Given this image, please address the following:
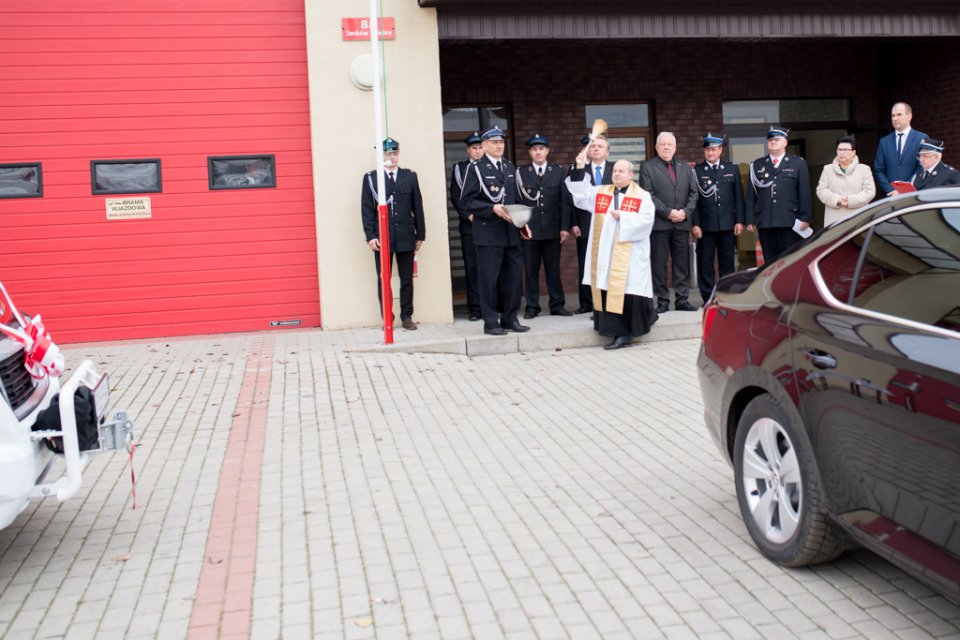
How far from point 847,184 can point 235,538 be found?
8.68 meters

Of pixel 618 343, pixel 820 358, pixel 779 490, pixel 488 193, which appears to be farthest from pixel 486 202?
pixel 820 358

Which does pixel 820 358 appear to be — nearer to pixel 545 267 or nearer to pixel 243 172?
pixel 545 267

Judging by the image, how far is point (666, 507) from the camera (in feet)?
18.5

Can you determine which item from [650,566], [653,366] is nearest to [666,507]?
[650,566]

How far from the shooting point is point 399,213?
11648mm

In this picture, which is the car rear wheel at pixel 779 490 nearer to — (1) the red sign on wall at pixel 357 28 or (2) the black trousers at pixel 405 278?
(2) the black trousers at pixel 405 278

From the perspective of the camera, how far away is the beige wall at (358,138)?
11867 mm

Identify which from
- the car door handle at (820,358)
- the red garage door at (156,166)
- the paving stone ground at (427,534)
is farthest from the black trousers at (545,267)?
the car door handle at (820,358)

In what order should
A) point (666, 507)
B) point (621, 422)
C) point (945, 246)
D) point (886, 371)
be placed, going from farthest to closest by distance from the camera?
point (621, 422) → point (666, 507) → point (945, 246) → point (886, 371)

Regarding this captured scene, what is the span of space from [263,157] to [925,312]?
9328 millimetres

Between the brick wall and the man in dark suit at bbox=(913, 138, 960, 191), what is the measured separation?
452 cm

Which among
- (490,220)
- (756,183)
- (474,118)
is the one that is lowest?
(490,220)

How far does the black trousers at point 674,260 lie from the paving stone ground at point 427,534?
141 inches

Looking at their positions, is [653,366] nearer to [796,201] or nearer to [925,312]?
[796,201]
